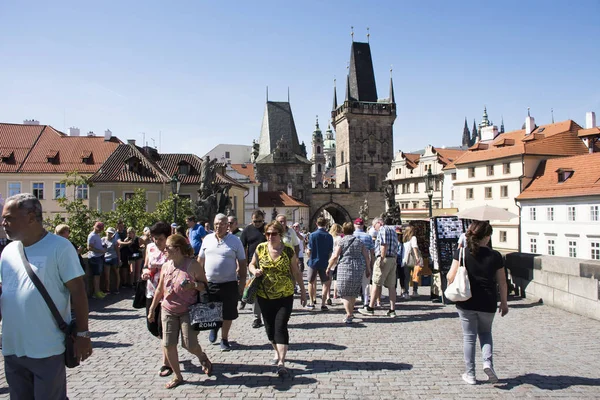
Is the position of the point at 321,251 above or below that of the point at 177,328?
above

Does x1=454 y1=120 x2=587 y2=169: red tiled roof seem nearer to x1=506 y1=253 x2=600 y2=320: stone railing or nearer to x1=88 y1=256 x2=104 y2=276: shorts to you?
x1=506 y1=253 x2=600 y2=320: stone railing

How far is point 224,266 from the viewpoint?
6156mm

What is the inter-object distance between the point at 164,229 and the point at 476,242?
128 inches

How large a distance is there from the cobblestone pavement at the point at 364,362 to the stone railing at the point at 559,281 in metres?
0.31

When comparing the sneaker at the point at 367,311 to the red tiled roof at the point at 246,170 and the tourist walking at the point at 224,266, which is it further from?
the red tiled roof at the point at 246,170

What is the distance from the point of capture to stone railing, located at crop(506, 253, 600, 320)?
26.4 ft

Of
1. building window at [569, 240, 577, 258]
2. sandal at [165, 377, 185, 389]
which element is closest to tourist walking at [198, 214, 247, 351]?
sandal at [165, 377, 185, 389]

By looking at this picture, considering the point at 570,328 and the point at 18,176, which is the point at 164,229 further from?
the point at 18,176

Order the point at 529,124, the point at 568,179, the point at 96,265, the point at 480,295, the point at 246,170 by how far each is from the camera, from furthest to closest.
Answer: the point at 246,170
the point at 529,124
the point at 568,179
the point at 96,265
the point at 480,295

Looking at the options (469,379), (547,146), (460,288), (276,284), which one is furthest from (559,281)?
(547,146)

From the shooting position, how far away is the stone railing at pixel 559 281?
805cm

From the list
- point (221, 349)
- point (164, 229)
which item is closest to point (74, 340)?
point (164, 229)

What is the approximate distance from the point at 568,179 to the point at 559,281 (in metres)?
26.1

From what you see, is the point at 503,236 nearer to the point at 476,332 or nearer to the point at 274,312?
the point at 476,332
